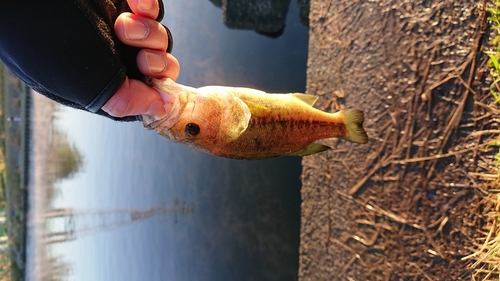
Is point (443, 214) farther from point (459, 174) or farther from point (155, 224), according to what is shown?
point (155, 224)

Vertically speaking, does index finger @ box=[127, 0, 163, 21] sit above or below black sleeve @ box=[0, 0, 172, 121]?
above

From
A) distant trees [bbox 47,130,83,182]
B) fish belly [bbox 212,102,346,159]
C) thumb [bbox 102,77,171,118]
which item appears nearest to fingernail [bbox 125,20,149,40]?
thumb [bbox 102,77,171,118]

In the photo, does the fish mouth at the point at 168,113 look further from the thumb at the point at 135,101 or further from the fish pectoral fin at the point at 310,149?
the fish pectoral fin at the point at 310,149

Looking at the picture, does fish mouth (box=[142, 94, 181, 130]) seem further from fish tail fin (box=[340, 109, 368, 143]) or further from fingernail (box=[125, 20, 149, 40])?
fish tail fin (box=[340, 109, 368, 143])

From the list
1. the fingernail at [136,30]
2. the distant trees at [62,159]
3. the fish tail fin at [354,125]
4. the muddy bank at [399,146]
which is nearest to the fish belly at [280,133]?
the fish tail fin at [354,125]

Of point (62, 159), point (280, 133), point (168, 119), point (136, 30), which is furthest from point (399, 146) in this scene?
point (62, 159)

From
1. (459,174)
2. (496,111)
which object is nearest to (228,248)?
(459,174)
